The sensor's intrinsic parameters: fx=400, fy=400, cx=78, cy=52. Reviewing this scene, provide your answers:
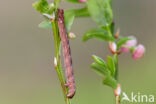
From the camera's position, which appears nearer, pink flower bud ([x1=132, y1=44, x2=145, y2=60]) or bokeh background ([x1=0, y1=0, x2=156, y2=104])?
pink flower bud ([x1=132, y1=44, x2=145, y2=60])

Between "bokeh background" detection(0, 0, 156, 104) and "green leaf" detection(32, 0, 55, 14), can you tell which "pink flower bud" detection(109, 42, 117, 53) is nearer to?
"green leaf" detection(32, 0, 55, 14)

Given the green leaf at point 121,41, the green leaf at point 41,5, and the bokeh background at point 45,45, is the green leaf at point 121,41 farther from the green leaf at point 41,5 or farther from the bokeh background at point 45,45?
the bokeh background at point 45,45

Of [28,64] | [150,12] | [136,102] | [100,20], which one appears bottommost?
[28,64]

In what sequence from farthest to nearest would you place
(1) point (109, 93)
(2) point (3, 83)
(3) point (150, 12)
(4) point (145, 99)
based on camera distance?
1. (3) point (150, 12)
2. (2) point (3, 83)
3. (1) point (109, 93)
4. (4) point (145, 99)

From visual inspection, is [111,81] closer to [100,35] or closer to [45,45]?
[100,35]

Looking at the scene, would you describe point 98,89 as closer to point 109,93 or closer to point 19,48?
point 109,93

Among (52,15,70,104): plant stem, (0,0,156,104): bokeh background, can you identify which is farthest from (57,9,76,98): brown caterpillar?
(0,0,156,104): bokeh background

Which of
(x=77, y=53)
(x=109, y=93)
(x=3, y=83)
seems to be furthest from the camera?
(x=77, y=53)

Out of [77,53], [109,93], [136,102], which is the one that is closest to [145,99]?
[136,102]
